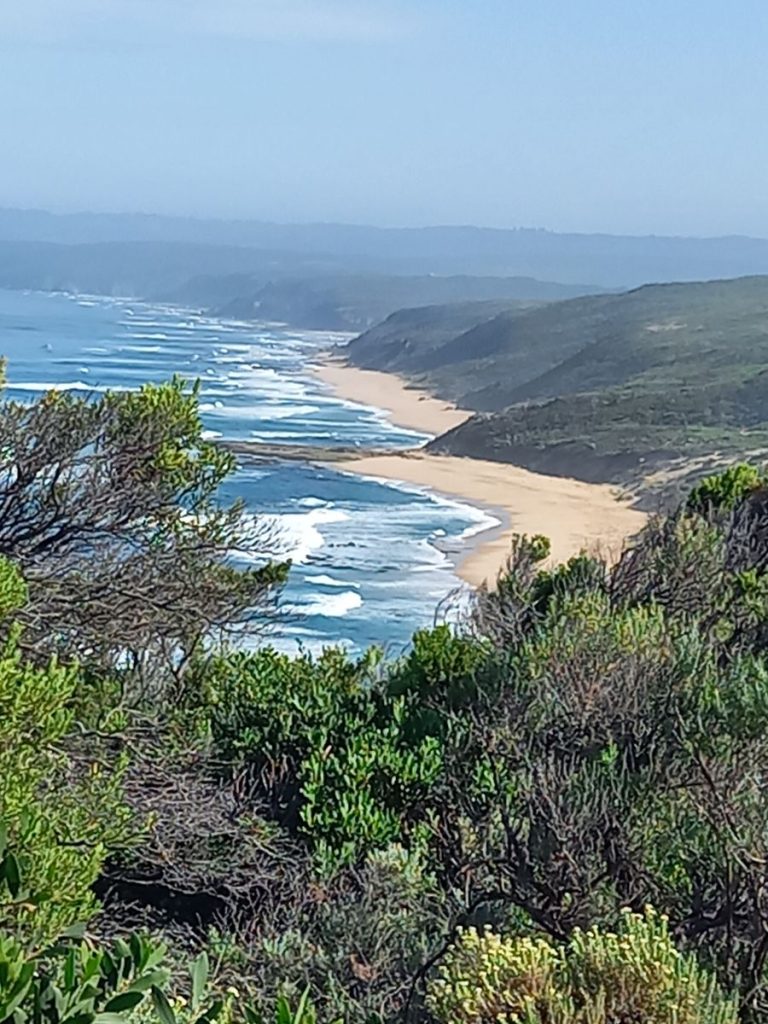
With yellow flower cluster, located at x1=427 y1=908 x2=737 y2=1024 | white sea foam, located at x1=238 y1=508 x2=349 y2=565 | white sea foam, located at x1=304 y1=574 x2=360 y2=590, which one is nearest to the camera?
yellow flower cluster, located at x1=427 y1=908 x2=737 y2=1024

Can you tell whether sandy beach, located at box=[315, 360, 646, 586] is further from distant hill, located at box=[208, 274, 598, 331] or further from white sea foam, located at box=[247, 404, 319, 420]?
distant hill, located at box=[208, 274, 598, 331]

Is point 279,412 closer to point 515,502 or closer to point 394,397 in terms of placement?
point 394,397

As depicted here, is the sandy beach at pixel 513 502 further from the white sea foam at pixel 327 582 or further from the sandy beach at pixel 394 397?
the sandy beach at pixel 394 397

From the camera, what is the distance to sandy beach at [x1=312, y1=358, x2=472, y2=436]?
71.1m

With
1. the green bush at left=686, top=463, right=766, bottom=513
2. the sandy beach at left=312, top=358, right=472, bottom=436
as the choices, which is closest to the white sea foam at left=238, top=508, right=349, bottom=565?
the green bush at left=686, top=463, right=766, bottom=513

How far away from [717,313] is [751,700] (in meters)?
92.5

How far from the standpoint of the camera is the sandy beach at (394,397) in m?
71.1

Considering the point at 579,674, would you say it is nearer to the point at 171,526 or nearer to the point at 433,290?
the point at 171,526

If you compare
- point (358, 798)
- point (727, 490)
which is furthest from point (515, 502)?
point (358, 798)

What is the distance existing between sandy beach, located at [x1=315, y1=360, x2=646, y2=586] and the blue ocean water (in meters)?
0.91

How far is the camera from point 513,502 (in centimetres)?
4503

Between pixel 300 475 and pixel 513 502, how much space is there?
7165 mm

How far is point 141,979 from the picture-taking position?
310cm

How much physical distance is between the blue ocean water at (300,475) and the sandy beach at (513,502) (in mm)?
905
